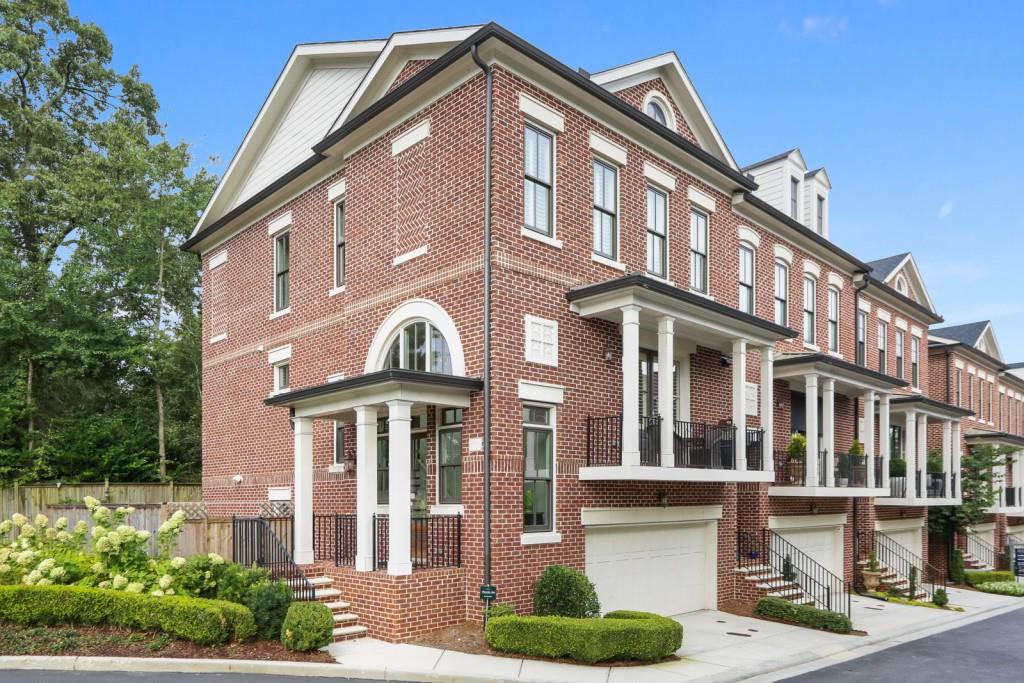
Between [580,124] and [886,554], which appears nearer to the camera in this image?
[580,124]

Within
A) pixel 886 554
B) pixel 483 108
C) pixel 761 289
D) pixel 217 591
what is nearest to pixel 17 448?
pixel 217 591

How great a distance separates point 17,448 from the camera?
92.2 feet

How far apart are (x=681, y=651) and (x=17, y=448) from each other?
954 inches

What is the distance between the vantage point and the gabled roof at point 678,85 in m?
17.0

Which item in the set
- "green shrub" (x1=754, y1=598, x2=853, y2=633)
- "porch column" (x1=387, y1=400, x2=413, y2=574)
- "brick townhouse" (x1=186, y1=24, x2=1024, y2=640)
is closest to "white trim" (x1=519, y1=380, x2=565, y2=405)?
"brick townhouse" (x1=186, y1=24, x2=1024, y2=640)

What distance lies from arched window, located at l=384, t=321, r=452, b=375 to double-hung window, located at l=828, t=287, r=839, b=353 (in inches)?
554

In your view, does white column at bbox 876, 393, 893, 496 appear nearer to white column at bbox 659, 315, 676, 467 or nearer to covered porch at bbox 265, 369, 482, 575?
white column at bbox 659, 315, 676, 467

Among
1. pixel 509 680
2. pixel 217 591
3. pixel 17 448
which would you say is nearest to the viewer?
pixel 509 680

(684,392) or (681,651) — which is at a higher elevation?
(684,392)

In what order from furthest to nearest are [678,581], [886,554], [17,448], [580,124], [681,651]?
[17,448], [886,554], [678,581], [580,124], [681,651]

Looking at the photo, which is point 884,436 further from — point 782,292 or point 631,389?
point 631,389

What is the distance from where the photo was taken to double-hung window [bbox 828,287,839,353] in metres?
24.8

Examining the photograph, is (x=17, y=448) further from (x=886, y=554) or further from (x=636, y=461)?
(x=886, y=554)

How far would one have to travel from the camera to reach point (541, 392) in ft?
46.6
